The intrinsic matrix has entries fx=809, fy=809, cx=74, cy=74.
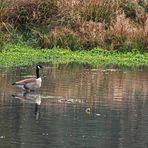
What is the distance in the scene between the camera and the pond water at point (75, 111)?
46.5 ft

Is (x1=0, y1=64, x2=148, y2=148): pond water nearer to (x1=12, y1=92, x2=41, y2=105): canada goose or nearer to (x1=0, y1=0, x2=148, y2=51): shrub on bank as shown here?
(x1=12, y1=92, x2=41, y2=105): canada goose

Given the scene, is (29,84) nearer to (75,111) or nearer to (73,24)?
(75,111)

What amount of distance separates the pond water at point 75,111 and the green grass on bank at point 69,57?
3422 mm

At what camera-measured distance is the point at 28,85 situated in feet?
67.4

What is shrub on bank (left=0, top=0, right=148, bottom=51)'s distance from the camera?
3256 cm

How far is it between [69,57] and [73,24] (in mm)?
3793

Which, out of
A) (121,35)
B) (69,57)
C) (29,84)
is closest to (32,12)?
(121,35)

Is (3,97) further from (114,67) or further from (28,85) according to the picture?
(114,67)

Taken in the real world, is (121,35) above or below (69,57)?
above

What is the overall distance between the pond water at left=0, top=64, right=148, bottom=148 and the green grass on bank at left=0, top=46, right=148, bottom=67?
3.42 meters

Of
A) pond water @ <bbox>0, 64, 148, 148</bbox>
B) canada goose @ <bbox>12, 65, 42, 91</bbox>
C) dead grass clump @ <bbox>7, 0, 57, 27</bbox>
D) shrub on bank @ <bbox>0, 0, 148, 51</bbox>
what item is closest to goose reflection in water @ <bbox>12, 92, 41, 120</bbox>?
pond water @ <bbox>0, 64, 148, 148</bbox>

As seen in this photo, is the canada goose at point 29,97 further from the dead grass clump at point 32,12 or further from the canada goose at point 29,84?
the dead grass clump at point 32,12

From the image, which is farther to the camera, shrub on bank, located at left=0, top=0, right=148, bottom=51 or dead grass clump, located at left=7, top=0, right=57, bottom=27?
dead grass clump, located at left=7, top=0, right=57, bottom=27

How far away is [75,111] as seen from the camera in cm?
1733
